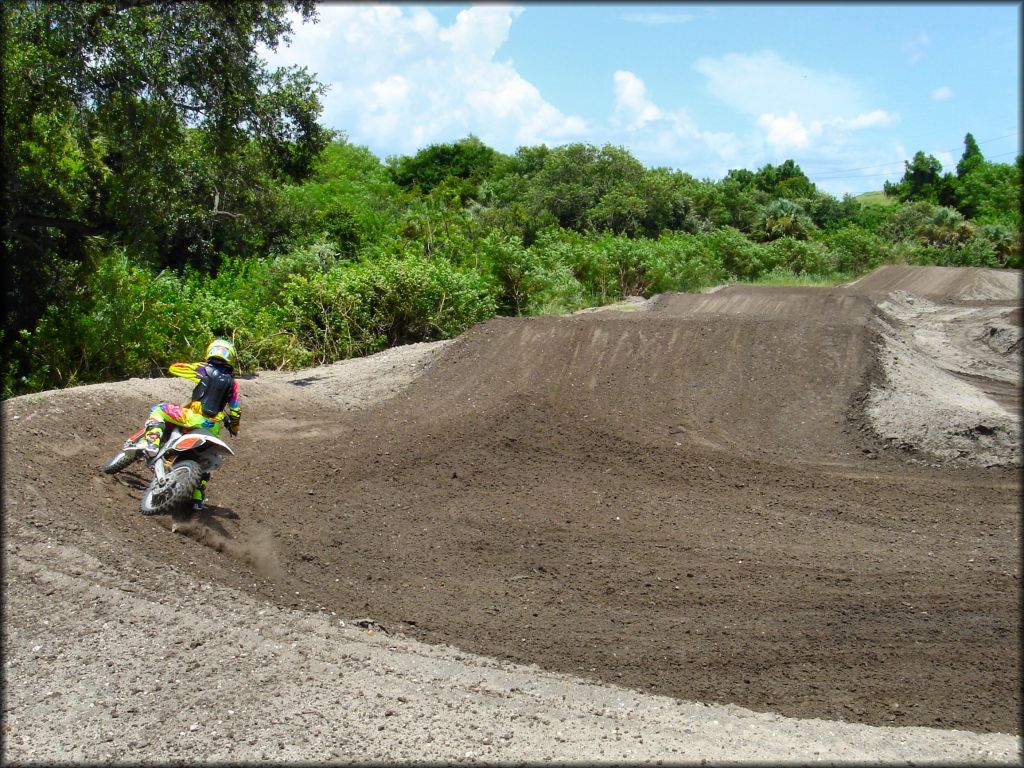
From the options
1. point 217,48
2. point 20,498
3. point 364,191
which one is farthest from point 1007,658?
point 364,191

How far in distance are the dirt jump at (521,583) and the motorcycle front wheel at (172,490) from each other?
176 millimetres

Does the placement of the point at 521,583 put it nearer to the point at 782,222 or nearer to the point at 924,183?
the point at 782,222

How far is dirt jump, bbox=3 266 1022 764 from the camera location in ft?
14.2

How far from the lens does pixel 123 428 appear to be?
8.48 metres

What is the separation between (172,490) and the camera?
6555 millimetres

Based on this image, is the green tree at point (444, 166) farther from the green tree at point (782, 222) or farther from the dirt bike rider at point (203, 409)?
the dirt bike rider at point (203, 409)

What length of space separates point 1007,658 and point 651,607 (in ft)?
7.67

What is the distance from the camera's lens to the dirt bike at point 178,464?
259 inches

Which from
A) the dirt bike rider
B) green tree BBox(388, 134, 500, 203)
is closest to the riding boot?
the dirt bike rider

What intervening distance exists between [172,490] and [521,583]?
2.85 metres

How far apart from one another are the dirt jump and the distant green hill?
54.9 metres

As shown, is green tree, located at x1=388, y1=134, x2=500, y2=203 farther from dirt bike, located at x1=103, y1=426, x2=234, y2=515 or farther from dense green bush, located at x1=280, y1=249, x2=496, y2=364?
dirt bike, located at x1=103, y1=426, x2=234, y2=515

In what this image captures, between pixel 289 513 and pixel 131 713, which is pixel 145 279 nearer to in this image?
pixel 289 513

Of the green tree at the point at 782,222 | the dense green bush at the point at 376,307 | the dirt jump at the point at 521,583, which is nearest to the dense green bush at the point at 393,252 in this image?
the dense green bush at the point at 376,307
